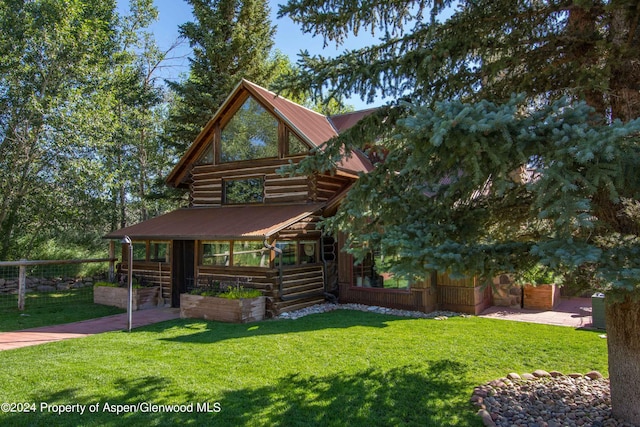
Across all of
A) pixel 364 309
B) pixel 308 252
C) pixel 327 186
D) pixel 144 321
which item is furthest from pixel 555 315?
pixel 144 321

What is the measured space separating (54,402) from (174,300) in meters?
8.08

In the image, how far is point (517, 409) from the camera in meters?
4.60

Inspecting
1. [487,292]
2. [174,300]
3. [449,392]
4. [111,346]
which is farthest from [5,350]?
[487,292]

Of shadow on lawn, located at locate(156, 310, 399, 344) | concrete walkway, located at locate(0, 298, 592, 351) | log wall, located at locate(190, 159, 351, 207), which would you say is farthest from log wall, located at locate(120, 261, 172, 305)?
shadow on lawn, located at locate(156, 310, 399, 344)

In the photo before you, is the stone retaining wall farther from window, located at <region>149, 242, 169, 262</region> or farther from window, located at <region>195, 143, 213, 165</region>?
window, located at <region>195, 143, 213, 165</region>

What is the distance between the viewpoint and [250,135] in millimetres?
13812

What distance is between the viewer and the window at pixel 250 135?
13414 millimetres

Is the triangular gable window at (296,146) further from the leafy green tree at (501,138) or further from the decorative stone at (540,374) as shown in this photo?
the decorative stone at (540,374)

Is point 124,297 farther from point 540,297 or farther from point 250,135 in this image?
point 540,297

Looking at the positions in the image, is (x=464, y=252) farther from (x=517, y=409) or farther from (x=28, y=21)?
(x=28, y=21)

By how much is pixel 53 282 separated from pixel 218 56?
12261 mm

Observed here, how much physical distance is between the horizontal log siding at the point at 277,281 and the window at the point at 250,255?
23cm

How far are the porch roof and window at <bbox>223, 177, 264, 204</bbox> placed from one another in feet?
1.04

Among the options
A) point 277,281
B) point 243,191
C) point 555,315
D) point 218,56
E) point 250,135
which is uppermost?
point 218,56
